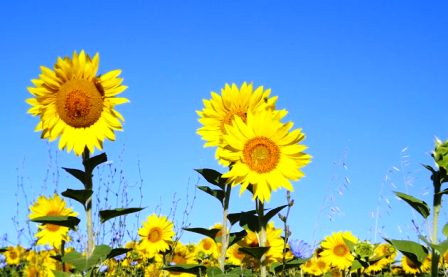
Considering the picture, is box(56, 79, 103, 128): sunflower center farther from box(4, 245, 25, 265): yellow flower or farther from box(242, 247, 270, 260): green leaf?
box(4, 245, 25, 265): yellow flower

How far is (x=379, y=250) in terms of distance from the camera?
8523 millimetres

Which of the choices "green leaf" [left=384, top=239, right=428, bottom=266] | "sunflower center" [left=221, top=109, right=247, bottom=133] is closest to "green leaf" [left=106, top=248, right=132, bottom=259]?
"sunflower center" [left=221, top=109, right=247, bottom=133]

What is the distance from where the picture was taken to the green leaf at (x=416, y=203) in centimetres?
370

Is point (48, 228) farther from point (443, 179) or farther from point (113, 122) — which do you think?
point (443, 179)

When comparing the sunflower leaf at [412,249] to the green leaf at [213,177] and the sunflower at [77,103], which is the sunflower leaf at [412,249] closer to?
the green leaf at [213,177]

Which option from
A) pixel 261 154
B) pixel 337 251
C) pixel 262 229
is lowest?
pixel 262 229

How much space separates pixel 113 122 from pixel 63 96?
0.41m

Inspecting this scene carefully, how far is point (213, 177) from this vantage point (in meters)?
4.39

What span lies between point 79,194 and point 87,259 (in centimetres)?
43

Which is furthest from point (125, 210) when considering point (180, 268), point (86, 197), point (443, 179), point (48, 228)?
point (48, 228)

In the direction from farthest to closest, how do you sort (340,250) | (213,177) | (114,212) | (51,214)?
1. (340,250)
2. (51,214)
3. (213,177)
4. (114,212)

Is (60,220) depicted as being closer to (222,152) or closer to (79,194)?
(79,194)

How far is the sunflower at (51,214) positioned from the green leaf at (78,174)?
236 centimetres

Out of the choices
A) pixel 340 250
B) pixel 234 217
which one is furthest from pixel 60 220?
pixel 340 250
